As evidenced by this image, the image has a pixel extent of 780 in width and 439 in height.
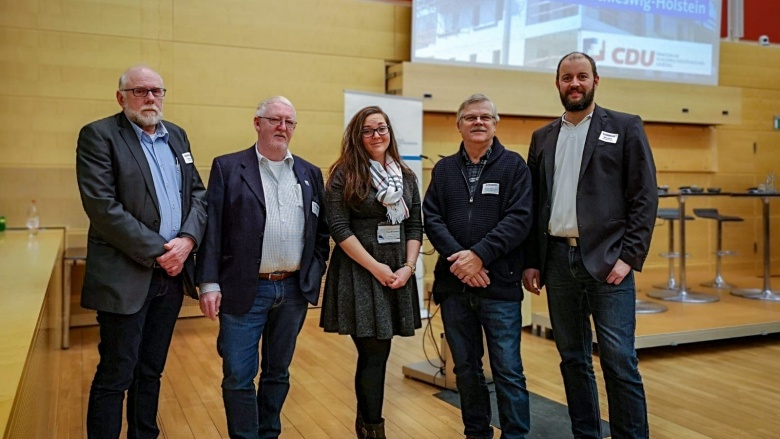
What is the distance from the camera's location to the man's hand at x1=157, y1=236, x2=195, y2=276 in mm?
2309

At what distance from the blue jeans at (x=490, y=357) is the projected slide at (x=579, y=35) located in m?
4.17

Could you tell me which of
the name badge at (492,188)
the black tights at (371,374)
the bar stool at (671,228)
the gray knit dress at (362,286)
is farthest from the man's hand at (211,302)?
the bar stool at (671,228)

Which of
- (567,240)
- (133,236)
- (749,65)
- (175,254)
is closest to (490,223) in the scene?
(567,240)

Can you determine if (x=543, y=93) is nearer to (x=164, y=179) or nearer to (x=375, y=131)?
(x=375, y=131)

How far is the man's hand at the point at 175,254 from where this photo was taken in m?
2.31

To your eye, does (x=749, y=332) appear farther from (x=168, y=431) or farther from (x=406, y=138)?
(x=168, y=431)

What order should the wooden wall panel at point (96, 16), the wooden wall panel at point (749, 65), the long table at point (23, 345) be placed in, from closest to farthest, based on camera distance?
the long table at point (23, 345), the wooden wall panel at point (96, 16), the wooden wall panel at point (749, 65)

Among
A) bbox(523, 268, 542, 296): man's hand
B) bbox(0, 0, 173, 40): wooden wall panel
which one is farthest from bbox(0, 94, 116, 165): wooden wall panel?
bbox(523, 268, 542, 296): man's hand

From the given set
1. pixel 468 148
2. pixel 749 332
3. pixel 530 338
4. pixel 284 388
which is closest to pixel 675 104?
pixel 749 332

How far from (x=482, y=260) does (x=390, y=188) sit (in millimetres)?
452

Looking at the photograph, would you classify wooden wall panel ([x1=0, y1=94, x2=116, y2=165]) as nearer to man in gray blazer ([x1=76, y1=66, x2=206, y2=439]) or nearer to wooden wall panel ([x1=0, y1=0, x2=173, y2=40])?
wooden wall panel ([x1=0, y1=0, x2=173, y2=40])

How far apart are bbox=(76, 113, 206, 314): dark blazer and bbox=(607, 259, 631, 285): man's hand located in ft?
4.95

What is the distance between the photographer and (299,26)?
20.3 feet

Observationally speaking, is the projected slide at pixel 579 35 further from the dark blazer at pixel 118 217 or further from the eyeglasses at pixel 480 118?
the dark blazer at pixel 118 217
